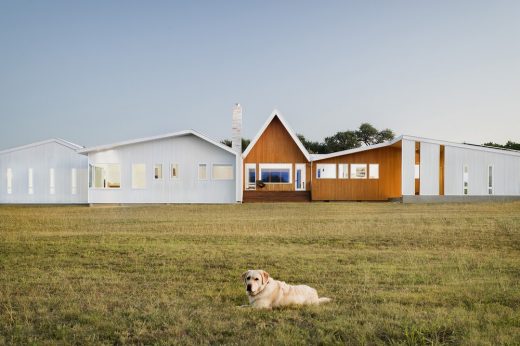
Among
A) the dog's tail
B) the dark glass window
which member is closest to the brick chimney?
the dark glass window

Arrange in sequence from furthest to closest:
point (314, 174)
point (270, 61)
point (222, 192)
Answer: point (270, 61) → point (314, 174) → point (222, 192)

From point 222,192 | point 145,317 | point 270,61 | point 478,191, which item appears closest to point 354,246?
point 145,317

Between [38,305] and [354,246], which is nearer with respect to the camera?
[38,305]

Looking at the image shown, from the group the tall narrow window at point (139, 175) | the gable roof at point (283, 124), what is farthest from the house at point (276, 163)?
the tall narrow window at point (139, 175)

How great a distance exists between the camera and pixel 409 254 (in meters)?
11.1

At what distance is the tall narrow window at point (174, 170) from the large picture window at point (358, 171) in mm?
11767

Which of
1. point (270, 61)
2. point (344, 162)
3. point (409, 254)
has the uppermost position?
point (270, 61)

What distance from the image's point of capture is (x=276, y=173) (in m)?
35.7

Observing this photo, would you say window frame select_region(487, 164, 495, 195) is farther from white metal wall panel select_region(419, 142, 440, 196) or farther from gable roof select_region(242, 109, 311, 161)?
gable roof select_region(242, 109, 311, 161)

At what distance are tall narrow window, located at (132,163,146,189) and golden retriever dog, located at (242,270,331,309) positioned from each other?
2692 cm

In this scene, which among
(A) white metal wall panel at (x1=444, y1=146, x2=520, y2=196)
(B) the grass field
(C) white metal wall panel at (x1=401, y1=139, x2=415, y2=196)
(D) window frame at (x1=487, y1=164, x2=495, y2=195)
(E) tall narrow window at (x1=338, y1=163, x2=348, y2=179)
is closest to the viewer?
(B) the grass field

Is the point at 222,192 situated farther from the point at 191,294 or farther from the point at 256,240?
the point at 191,294

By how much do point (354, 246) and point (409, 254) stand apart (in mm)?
1615

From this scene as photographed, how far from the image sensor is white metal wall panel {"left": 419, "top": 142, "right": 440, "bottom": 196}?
1250 inches
